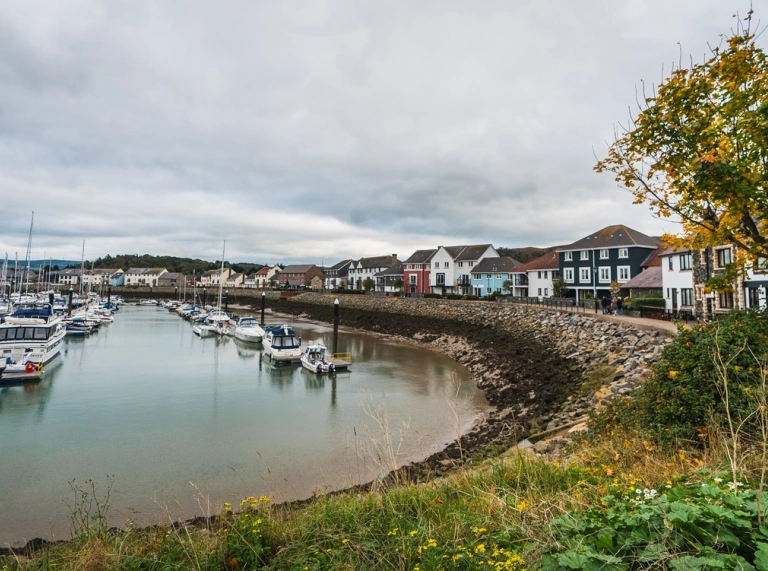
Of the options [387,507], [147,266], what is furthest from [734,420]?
[147,266]

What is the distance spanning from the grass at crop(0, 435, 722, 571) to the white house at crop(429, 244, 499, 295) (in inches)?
2465

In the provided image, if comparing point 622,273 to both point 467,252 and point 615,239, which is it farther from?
point 467,252

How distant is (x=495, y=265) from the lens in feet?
209

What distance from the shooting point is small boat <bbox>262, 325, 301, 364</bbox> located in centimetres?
2933

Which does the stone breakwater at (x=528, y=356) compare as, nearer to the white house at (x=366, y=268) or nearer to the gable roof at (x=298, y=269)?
the white house at (x=366, y=268)

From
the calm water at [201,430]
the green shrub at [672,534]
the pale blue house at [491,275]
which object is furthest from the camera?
the pale blue house at [491,275]

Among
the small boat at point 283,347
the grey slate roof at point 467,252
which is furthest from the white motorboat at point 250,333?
the grey slate roof at point 467,252

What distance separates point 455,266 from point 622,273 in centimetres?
2996

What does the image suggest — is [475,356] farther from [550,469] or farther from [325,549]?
[325,549]

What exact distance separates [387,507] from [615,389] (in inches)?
458

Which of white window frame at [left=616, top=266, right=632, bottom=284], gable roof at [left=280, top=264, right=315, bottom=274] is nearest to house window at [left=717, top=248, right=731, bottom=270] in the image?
white window frame at [left=616, top=266, right=632, bottom=284]

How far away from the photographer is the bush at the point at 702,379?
21.1ft

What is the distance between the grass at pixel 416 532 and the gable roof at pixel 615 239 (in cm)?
4338

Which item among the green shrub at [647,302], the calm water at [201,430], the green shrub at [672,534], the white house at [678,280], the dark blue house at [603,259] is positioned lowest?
the calm water at [201,430]
